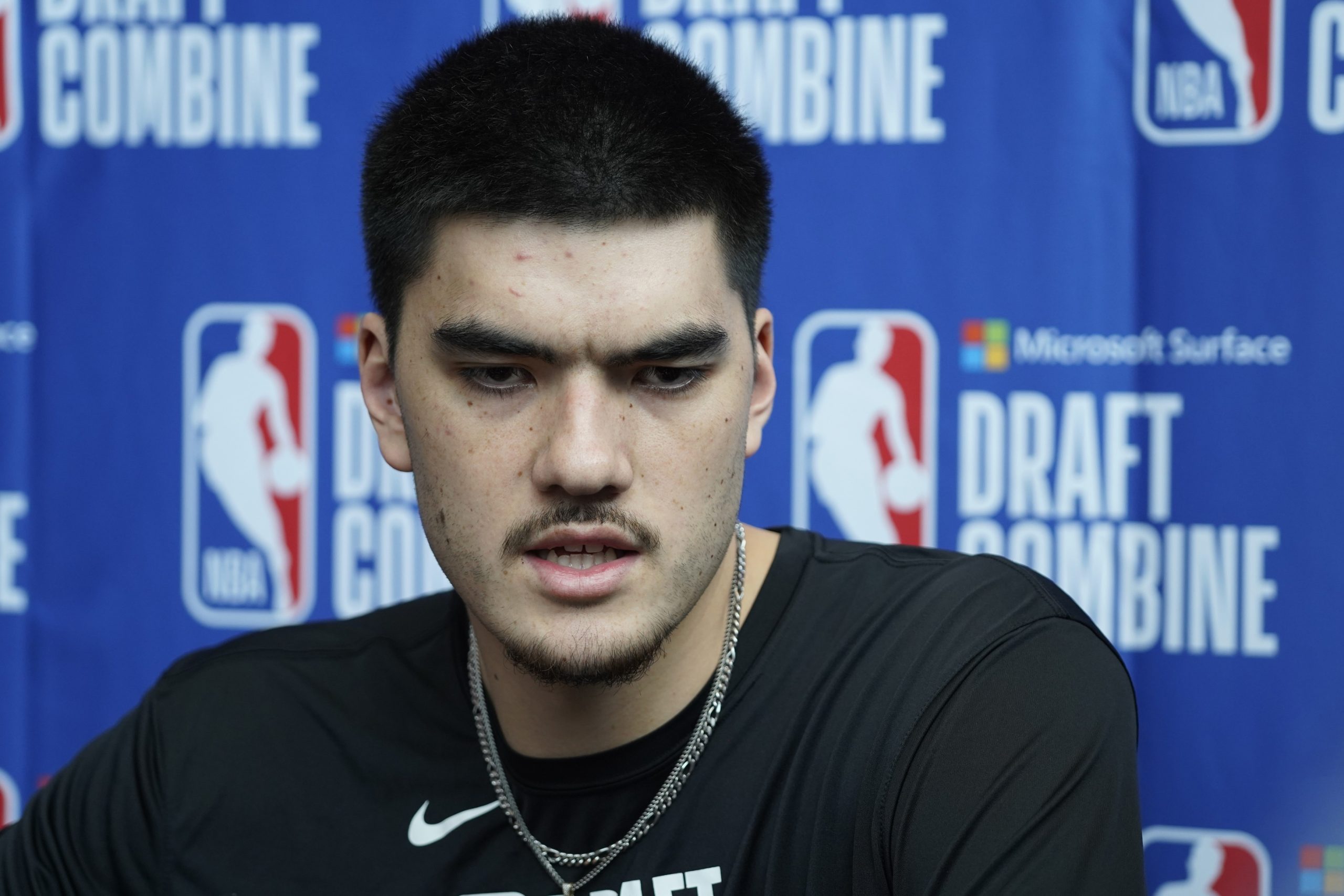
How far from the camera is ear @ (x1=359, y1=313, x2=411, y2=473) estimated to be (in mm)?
1191

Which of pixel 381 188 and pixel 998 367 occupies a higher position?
pixel 381 188

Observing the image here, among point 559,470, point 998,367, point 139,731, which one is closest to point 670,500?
point 559,470

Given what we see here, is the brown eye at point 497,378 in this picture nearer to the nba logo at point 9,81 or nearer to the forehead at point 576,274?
the forehead at point 576,274

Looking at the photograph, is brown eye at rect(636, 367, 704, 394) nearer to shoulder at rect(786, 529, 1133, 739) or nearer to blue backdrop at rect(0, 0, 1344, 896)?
shoulder at rect(786, 529, 1133, 739)

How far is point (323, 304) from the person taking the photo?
6.77ft

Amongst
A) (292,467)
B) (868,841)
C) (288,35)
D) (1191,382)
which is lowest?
(868,841)

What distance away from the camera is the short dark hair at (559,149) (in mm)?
1051

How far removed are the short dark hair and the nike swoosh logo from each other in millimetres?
448

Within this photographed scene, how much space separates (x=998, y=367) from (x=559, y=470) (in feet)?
3.47

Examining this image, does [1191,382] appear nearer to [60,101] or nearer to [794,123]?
[794,123]

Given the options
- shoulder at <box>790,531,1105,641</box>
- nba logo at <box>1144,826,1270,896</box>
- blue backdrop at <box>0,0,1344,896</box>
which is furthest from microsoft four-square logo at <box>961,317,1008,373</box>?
nba logo at <box>1144,826,1270,896</box>

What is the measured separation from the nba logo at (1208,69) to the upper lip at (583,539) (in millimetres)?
1215

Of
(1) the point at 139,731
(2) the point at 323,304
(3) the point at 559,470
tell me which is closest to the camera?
(3) the point at 559,470

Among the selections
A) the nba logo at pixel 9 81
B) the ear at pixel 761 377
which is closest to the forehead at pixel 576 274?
the ear at pixel 761 377
